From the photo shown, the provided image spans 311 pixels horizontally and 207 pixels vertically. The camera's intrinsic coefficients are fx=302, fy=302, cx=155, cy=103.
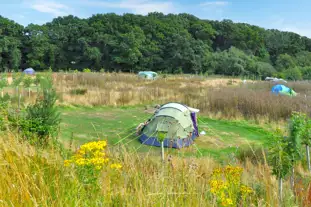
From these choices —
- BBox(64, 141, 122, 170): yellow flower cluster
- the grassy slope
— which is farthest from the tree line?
BBox(64, 141, 122, 170): yellow flower cluster

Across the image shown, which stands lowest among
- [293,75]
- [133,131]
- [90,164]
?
[133,131]

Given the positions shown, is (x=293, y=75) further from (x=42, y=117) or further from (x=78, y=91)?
(x=42, y=117)

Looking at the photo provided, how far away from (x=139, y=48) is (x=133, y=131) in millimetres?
39478

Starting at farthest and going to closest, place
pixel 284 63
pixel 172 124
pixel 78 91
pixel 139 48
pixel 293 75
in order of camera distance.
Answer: pixel 139 48 → pixel 284 63 → pixel 293 75 → pixel 78 91 → pixel 172 124

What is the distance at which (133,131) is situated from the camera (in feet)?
28.6

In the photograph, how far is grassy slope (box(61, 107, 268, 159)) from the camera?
7539mm

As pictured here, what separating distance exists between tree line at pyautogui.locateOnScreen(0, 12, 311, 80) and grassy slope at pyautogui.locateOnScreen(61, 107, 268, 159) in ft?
90.1

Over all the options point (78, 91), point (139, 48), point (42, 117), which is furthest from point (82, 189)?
point (139, 48)

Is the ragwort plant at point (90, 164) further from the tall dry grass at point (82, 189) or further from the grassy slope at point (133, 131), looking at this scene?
the grassy slope at point (133, 131)

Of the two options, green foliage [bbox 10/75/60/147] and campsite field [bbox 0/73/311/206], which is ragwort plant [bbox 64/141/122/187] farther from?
green foliage [bbox 10/75/60/147]

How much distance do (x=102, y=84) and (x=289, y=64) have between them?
32.3 m

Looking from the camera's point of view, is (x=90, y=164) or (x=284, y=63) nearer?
(x=90, y=164)

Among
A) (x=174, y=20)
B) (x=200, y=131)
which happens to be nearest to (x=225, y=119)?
(x=200, y=131)

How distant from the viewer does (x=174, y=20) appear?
5919 cm
